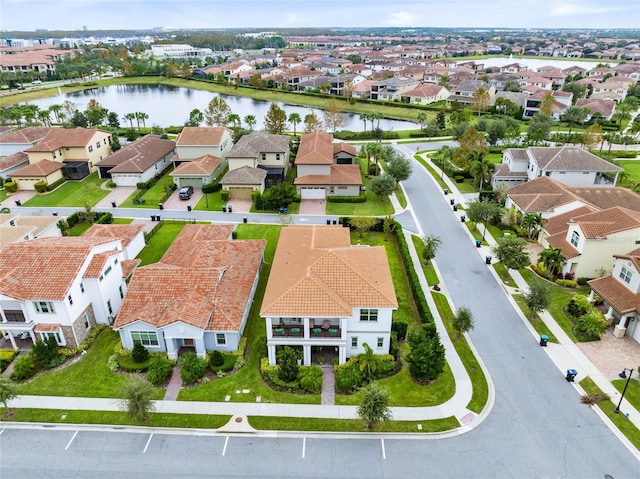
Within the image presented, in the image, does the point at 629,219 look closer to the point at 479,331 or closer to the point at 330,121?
the point at 479,331

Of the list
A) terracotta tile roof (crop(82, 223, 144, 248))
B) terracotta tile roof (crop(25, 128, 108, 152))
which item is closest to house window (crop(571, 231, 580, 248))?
terracotta tile roof (crop(82, 223, 144, 248))

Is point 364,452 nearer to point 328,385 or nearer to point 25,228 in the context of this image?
point 328,385

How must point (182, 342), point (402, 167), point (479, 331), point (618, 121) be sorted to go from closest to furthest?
point (182, 342), point (479, 331), point (402, 167), point (618, 121)

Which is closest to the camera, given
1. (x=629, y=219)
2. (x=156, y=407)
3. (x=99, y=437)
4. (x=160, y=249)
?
(x=99, y=437)

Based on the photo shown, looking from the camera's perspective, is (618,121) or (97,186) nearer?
(97,186)

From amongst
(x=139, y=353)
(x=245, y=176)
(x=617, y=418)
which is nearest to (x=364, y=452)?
(x=617, y=418)

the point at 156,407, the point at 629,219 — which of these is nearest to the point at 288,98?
the point at 629,219
